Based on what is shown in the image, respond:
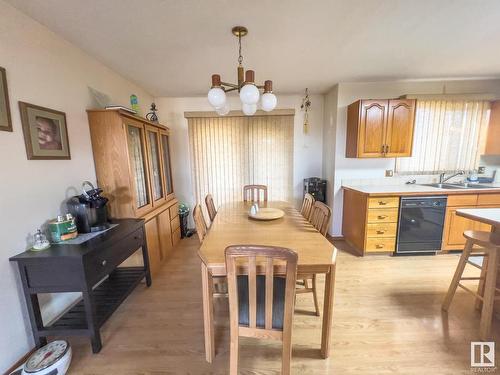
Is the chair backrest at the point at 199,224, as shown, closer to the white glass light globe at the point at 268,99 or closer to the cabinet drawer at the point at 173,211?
the white glass light globe at the point at 268,99

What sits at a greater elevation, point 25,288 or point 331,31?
point 331,31

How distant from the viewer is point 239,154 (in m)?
3.57

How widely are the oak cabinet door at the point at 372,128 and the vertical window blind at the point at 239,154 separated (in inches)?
44.1

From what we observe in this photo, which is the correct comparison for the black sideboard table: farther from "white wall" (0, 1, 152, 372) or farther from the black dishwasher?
the black dishwasher

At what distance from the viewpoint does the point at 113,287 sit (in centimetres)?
193

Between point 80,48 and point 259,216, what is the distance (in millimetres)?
2338

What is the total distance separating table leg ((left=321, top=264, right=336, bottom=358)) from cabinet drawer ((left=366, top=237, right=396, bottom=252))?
171 centimetres

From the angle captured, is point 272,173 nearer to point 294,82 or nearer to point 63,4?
point 294,82

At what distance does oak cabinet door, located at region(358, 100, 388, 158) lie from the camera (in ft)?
8.89

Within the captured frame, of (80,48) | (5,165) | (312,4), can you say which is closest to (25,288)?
(5,165)

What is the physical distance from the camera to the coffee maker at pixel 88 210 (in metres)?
1.72

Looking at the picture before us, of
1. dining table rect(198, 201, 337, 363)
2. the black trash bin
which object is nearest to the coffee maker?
dining table rect(198, 201, 337, 363)

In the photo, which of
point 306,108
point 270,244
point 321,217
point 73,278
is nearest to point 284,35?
point 321,217

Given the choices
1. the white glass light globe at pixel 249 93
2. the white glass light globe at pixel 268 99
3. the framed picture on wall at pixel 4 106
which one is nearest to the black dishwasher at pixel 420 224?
the white glass light globe at pixel 268 99
